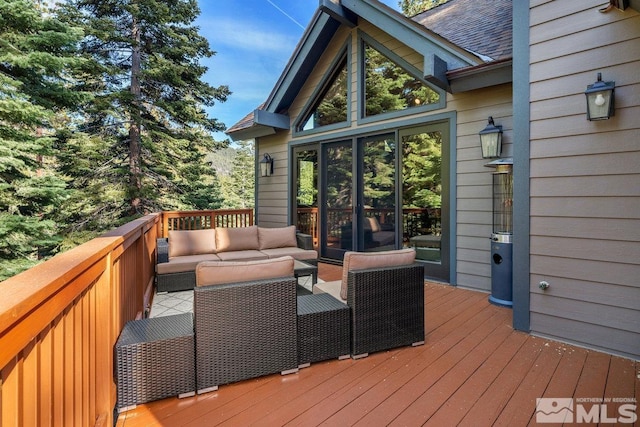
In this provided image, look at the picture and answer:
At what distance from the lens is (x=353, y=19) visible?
5781 millimetres

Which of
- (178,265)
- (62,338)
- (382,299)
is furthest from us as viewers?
(178,265)

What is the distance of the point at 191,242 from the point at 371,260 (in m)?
3.33

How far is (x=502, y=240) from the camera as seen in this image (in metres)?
3.88

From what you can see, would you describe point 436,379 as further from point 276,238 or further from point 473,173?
point 276,238

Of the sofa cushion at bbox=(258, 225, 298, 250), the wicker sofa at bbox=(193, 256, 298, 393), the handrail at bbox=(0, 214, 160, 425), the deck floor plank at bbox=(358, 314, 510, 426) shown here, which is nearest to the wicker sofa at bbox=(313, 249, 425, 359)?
the deck floor plank at bbox=(358, 314, 510, 426)

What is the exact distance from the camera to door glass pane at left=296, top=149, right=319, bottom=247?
673 cm

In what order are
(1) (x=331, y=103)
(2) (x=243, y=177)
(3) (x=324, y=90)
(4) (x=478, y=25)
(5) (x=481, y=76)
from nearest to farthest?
(5) (x=481, y=76)
(4) (x=478, y=25)
(1) (x=331, y=103)
(3) (x=324, y=90)
(2) (x=243, y=177)

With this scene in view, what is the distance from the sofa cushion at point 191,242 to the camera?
4.88 metres

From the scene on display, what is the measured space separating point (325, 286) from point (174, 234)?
9.12ft

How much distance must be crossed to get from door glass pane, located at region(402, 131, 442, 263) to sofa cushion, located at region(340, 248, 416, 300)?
2.36 meters

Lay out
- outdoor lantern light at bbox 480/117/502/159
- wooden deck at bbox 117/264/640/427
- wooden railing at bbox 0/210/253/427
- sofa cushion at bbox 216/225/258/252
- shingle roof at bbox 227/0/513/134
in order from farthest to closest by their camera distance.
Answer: sofa cushion at bbox 216/225/258/252
shingle roof at bbox 227/0/513/134
outdoor lantern light at bbox 480/117/502/159
wooden deck at bbox 117/264/640/427
wooden railing at bbox 0/210/253/427

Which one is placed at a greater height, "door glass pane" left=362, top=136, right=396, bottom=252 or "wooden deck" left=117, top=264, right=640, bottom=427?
"door glass pane" left=362, top=136, right=396, bottom=252

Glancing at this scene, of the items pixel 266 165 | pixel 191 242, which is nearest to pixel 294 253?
pixel 191 242

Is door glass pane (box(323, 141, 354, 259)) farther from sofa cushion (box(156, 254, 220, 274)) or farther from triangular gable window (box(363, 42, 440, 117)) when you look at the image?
sofa cushion (box(156, 254, 220, 274))
